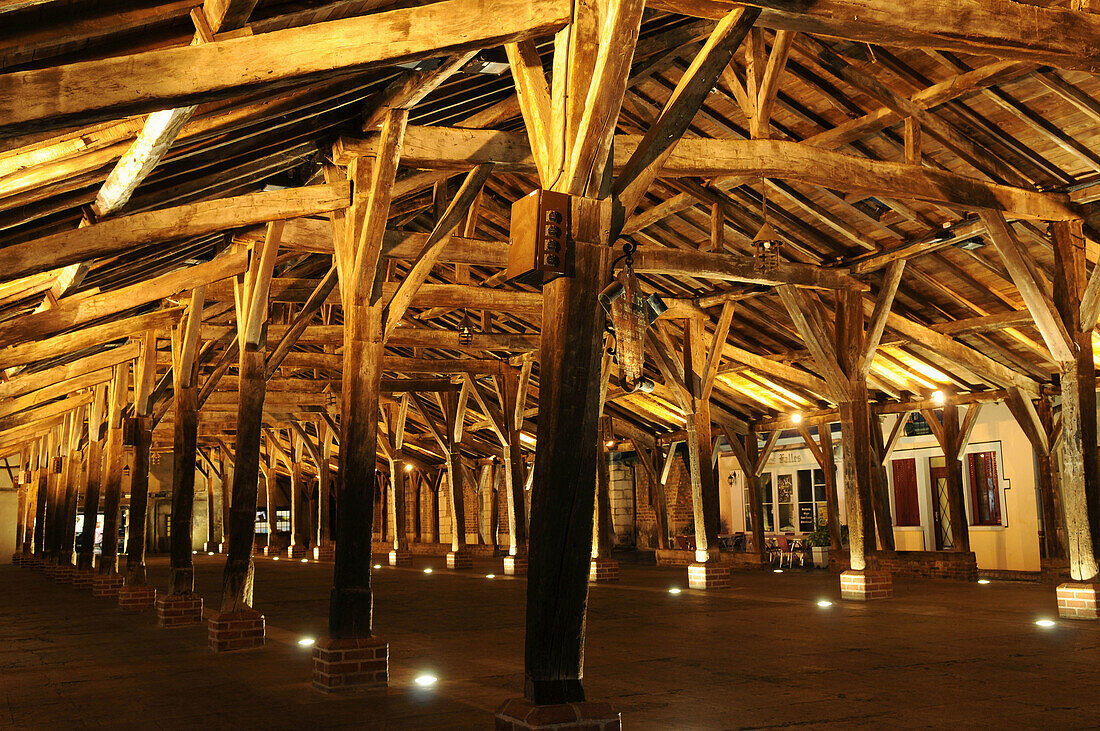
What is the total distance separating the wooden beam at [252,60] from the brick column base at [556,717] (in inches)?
107

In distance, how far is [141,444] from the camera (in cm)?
1210

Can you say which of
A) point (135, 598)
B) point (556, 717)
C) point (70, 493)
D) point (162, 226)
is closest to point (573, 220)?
point (556, 717)

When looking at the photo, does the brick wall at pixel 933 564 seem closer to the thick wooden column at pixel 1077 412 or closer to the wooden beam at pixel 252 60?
the thick wooden column at pixel 1077 412

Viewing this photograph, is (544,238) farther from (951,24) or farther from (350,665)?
(350,665)

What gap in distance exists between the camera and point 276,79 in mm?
3482

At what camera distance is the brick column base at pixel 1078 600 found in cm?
875

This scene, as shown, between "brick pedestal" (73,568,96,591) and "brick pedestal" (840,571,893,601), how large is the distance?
11.9 metres

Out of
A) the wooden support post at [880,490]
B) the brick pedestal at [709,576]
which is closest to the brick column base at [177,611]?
the brick pedestal at [709,576]

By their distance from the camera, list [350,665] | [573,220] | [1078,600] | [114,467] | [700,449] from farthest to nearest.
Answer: [114,467], [700,449], [1078,600], [350,665], [573,220]

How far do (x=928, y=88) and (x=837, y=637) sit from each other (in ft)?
17.4

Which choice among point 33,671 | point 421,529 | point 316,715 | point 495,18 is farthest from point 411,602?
point 421,529

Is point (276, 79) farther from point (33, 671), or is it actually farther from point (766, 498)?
point (766, 498)

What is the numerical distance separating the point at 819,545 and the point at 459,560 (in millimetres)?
7258

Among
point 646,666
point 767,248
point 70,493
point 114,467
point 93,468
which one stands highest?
point 767,248
